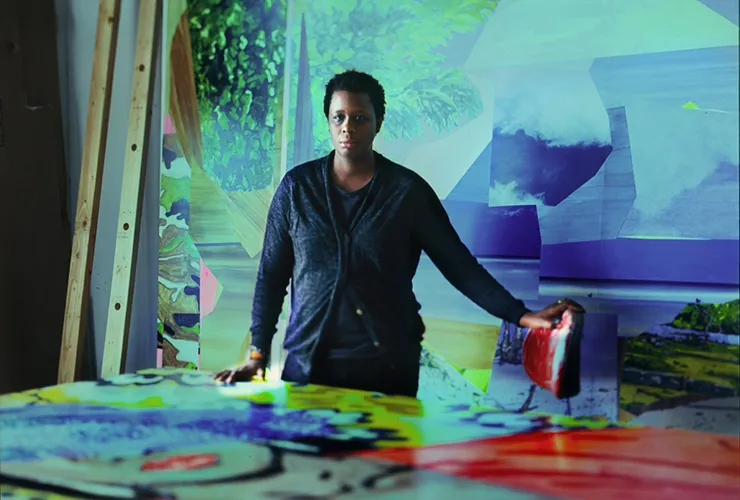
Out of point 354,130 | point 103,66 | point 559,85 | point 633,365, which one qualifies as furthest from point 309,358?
point 103,66

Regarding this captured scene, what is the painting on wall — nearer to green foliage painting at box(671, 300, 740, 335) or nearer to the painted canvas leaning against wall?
the painted canvas leaning against wall

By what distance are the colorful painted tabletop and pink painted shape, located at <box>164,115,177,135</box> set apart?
2.49 ft

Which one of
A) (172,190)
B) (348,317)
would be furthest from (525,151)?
(172,190)

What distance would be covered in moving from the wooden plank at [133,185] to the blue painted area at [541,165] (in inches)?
39.7

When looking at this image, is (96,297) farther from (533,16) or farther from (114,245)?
(533,16)

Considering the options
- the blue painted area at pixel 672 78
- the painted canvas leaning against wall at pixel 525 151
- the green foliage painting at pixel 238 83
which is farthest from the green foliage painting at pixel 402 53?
the blue painted area at pixel 672 78

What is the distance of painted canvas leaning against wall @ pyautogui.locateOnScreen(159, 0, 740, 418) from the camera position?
4.37 feet

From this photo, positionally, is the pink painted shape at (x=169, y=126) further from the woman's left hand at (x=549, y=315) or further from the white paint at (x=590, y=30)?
the woman's left hand at (x=549, y=315)

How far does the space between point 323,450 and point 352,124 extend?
2.67 ft

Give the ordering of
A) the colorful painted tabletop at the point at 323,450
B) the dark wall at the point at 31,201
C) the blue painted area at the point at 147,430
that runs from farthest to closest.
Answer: the dark wall at the point at 31,201 < the blue painted area at the point at 147,430 < the colorful painted tabletop at the point at 323,450

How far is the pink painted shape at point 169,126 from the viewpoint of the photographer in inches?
74.8

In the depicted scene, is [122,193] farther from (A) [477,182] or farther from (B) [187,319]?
(A) [477,182]

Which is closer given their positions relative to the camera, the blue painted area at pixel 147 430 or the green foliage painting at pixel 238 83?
the blue painted area at pixel 147 430

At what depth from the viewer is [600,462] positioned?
1.12m
